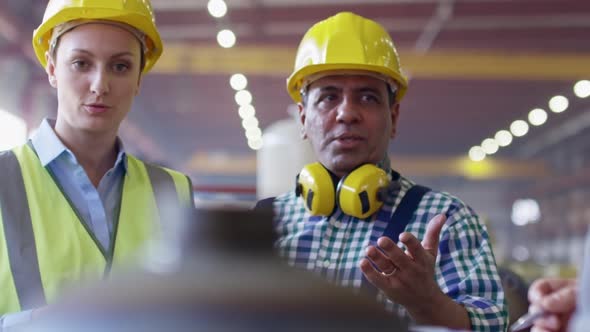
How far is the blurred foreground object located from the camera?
1.56 feet

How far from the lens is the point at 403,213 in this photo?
1.82 metres

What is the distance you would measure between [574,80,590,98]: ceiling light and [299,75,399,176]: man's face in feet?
36.0

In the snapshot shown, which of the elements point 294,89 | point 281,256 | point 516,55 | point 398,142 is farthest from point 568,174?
point 281,256

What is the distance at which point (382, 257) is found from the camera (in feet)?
3.78

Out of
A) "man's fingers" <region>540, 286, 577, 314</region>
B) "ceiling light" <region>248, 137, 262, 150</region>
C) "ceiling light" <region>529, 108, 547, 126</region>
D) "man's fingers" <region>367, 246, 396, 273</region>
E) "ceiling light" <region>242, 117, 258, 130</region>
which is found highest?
"ceiling light" <region>529, 108, 547, 126</region>

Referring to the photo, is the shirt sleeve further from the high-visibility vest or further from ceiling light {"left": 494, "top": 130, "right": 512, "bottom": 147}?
ceiling light {"left": 494, "top": 130, "right": 512, "bottom": 147}

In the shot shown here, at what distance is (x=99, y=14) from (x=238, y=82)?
35.1 ft

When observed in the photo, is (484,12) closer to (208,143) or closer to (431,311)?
(431,311)

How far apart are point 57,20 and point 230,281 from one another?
1484mm

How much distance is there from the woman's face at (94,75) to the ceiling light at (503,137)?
1661cm

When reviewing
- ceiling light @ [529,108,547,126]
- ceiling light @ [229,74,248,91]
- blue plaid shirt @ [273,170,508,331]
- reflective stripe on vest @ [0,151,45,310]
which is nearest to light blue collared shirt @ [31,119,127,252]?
reflective stripe on vest @ [0,151,45,310]

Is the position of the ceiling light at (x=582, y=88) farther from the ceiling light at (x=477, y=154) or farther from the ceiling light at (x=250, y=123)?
the ceiling light at (x=250, y=123)

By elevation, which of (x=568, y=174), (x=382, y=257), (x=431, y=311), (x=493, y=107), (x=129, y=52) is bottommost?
(x=431, y=311)

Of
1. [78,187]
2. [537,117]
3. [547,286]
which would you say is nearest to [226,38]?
[78,187]
